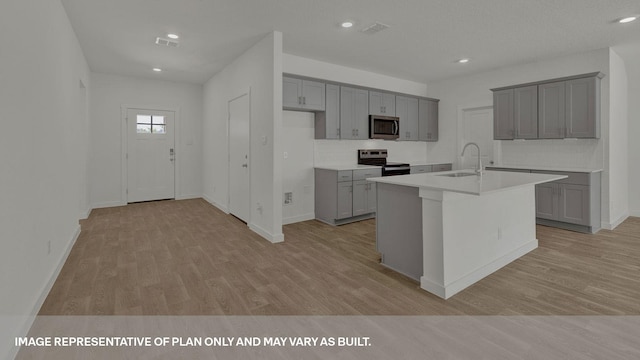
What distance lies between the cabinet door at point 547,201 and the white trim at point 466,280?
1911 mm

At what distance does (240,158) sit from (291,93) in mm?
1388

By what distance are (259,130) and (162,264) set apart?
83.3 inches

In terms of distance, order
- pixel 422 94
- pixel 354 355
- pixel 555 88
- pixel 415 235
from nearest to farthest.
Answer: pixel 354 355, pixel 415 235, pixel 555 88, pixel 422 94

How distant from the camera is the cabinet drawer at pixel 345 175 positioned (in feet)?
16.1

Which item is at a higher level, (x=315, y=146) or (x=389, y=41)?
(x=389, y=41)

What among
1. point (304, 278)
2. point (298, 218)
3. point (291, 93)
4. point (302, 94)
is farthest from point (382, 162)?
point (304, 278)

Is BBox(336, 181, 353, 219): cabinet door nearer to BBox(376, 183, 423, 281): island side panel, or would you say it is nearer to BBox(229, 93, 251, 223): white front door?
BBox(229, 93, 251, 223): white front door

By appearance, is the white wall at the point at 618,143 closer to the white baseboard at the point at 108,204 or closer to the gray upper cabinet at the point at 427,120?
the gray upper cabinet at the point at 427,120

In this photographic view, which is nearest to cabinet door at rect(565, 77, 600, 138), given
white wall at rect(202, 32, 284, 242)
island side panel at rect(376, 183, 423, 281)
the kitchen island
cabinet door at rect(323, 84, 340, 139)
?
the kitchen island

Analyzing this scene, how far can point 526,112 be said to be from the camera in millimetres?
5125

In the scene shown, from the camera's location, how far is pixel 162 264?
10.7 ft

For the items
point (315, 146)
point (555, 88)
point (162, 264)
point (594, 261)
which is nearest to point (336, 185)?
point (315, 146)

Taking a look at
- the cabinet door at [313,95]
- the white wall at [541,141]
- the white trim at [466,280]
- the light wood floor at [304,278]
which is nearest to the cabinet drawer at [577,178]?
the white wall at [541,141]

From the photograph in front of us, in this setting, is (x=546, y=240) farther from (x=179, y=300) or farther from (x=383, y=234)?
(x=179, y=300)
